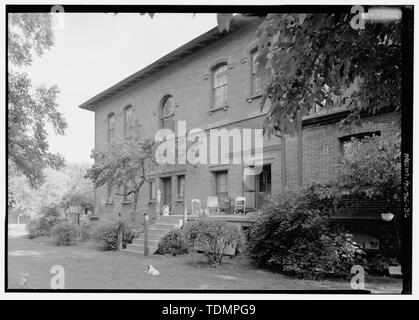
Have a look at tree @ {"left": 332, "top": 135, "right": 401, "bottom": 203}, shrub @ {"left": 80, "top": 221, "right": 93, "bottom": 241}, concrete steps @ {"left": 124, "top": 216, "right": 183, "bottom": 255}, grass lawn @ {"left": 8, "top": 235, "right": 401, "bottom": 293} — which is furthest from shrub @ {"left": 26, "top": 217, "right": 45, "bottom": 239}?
tree @ {"left": 332, "top": 135, "right": 401, "bottom": 203}

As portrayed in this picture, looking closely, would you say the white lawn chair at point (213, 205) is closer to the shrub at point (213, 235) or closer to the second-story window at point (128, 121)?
the shrub at point (213, 235)

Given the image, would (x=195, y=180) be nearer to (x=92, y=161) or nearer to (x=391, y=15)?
(x=92, y=161)

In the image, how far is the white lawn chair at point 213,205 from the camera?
510cm

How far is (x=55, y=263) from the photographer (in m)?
3.26

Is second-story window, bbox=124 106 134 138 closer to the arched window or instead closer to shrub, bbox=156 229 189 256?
the arched window

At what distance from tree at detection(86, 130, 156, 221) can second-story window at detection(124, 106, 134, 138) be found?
0.34ft

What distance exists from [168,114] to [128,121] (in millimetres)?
727

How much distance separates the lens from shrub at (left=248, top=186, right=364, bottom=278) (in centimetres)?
382

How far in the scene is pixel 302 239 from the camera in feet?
16.5

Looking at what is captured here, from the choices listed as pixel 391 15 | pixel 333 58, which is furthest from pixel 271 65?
pixel 391 15

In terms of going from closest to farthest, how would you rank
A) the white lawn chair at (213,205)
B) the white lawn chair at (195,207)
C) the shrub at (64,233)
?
the shrub at (64,233)
the white lawn chair at (213,205)
the white lawn chair at (195,207)

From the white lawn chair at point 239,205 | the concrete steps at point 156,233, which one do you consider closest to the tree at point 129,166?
the concrete steps at point 156,233

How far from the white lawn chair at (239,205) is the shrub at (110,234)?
1527 mm

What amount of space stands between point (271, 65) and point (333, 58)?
2.12ft
